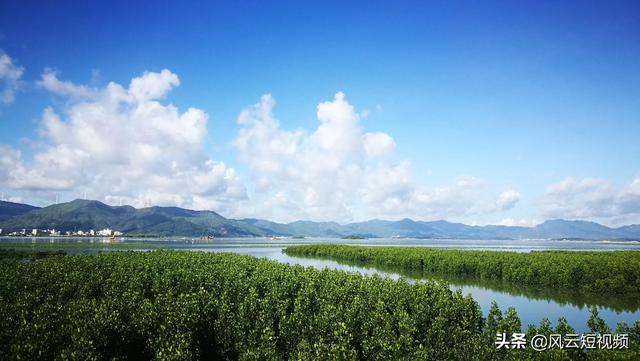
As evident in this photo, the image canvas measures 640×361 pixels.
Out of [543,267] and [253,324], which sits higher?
[253,324]

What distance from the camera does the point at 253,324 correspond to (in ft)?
91.3

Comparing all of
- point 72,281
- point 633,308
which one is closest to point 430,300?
point 633,308

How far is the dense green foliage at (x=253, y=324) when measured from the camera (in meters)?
18.9

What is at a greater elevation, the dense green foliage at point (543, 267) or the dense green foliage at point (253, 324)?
the dense green foliage at point (253, 324)

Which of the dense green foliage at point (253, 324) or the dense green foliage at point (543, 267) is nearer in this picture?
the dense green foliage at point (253, 324)

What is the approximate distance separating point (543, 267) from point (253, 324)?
59739mm

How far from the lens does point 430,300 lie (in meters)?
32.2

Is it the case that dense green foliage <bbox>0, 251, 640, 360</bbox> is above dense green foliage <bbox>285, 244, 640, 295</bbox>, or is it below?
above

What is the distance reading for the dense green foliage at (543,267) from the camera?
56.1 meters

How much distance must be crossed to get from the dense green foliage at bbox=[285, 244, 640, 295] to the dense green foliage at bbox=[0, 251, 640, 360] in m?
40.3

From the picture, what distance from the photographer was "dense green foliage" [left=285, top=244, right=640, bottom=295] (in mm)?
56062

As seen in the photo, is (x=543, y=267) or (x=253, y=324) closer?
(x=253, y=324)

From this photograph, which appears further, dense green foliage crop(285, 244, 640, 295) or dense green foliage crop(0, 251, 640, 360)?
dense green foliage crop(285, 244, 640, 295)

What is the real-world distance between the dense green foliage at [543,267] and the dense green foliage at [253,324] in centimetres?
4028
